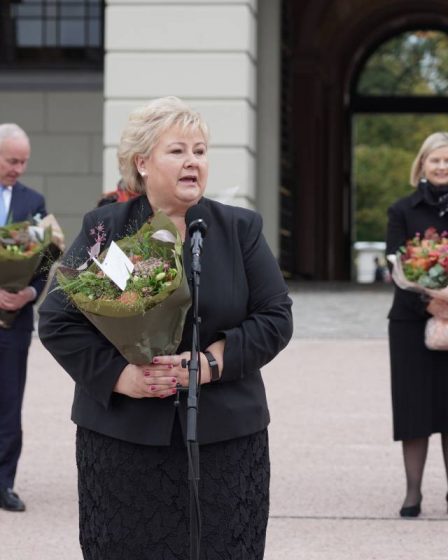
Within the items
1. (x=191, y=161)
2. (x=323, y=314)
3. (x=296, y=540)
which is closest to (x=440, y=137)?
(x=296, y=540)

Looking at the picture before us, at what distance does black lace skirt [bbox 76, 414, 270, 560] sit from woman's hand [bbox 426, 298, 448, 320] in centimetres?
318

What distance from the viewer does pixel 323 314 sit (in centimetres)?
1614

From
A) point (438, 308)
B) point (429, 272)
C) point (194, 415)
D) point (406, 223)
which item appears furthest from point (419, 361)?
point (194, 415)

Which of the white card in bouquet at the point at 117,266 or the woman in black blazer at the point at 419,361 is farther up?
the white card in bouquet at the point at 117,266

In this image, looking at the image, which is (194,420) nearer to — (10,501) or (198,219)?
(198,219)

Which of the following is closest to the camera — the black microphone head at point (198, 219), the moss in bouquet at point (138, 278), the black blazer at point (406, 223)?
the moss in bouquet at point (138, 278)

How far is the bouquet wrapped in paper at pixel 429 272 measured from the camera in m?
7.36

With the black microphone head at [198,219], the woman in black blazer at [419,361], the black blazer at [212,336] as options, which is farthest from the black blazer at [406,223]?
the black microphone head at [198,219]

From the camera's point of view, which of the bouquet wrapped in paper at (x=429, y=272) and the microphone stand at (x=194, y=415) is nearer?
the microphone stand at (x=194, y=415)

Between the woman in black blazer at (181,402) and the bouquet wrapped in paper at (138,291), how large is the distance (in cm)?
16

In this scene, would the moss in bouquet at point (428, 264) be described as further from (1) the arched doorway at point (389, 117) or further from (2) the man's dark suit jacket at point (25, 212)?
(1) the arched doorway at point (389, 117)

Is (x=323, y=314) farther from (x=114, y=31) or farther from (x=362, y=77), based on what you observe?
(x=362, y=77)

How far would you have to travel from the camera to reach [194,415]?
4090 millimetres

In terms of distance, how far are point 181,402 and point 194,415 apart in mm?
316
